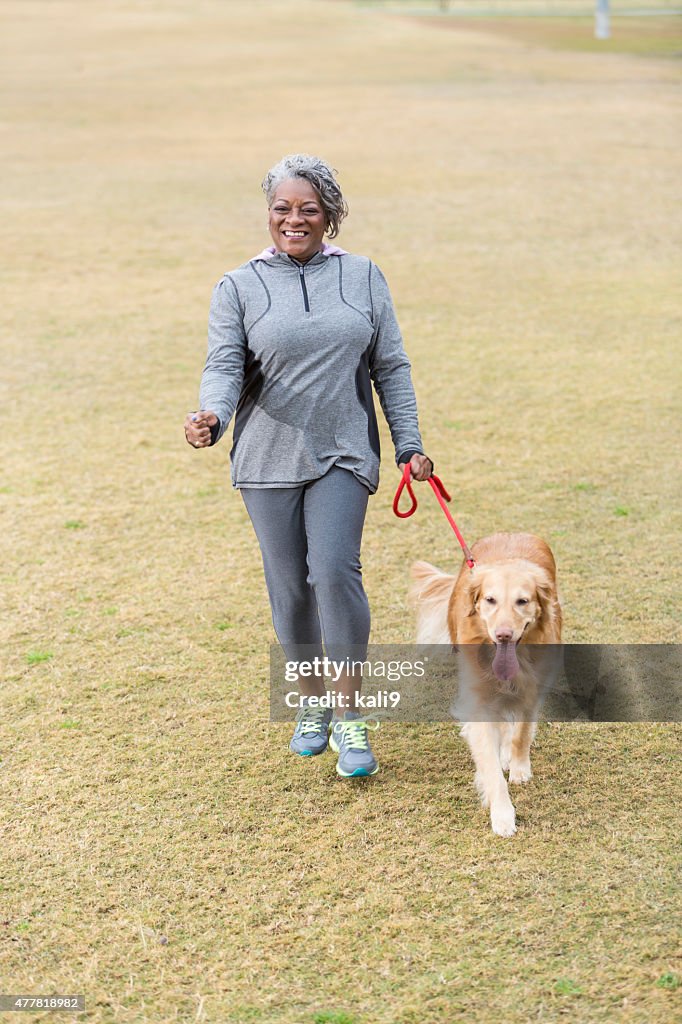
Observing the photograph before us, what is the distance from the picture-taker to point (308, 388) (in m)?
3.93

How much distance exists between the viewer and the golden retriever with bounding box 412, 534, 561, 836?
3.92 meters

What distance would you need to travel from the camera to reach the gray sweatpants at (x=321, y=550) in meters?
4.00

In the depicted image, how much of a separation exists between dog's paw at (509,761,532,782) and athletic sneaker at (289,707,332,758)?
0.70 m

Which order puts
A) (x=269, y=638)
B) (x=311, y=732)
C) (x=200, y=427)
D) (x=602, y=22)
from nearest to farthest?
(x=200, y=427) < (x=311, y=732) < (x=269, y=638) < (x=602, y=22)

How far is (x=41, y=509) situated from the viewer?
6.98m

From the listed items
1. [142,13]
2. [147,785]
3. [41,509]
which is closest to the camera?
[147,785]

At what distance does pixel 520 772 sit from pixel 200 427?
5.44 ft

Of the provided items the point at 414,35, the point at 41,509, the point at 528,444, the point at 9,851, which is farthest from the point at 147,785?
Result: the point at 414,35

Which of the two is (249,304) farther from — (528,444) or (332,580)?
(528,444)

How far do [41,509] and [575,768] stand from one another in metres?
3.77

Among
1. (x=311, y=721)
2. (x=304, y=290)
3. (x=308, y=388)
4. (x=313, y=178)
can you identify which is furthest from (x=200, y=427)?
(x=311, y=721)

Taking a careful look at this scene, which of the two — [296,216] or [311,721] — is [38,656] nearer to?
[311,721]

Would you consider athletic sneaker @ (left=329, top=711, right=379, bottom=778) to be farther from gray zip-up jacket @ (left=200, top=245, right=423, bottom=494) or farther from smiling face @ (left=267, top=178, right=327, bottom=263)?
smiling face @ (left=267, top=178, right=327, bottom=263)

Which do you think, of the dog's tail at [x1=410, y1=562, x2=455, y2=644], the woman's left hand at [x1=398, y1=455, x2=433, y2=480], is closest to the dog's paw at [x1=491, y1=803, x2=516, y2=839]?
the dog's tail at [x1=410, y1=562, x2=455, y2=644]
